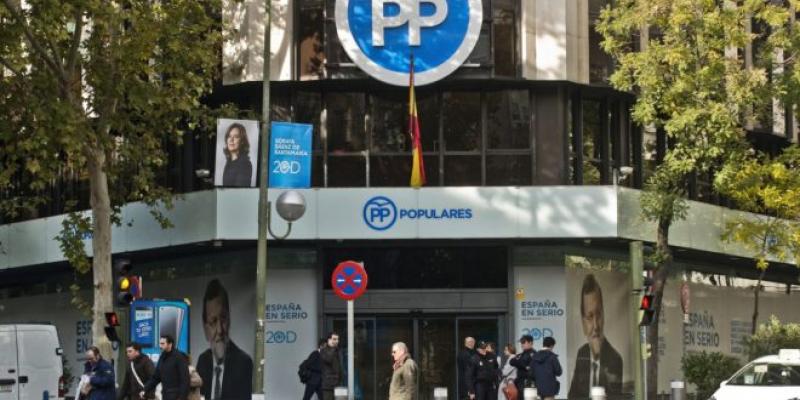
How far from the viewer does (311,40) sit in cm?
3616

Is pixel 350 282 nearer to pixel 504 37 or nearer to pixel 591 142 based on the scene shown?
pixel 504 37

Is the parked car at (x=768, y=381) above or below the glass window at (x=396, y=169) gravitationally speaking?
below

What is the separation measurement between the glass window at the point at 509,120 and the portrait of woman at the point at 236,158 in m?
6.46

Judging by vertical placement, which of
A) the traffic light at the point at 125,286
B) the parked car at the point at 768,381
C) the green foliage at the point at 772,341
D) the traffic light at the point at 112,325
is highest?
the traffic light at the point at 125,286

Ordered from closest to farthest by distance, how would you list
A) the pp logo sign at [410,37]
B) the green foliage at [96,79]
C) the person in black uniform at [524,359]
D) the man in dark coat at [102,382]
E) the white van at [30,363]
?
the man in dark coat at [102,382] < the white van at [30,363] < the person in black uniform at [524,359] < the green foliage at [96,79] < the pp logo sign at [410,37]

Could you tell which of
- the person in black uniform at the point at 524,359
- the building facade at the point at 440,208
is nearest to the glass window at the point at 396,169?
the building facade at the point at 440,208

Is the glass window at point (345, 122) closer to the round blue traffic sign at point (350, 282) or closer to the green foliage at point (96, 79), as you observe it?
the green foliage at point (96, 79)

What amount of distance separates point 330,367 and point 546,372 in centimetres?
504

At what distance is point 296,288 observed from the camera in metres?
37.3

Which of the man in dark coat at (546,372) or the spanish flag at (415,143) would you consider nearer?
the man in dark coat at (546,372)

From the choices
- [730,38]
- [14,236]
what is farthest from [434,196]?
[14,236]

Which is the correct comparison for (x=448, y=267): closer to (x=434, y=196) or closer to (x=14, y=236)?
(x=434, y=196)

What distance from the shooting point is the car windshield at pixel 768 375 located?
26.0 metres

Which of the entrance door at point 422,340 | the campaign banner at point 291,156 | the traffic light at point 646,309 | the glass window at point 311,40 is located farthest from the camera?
the entrance door at point 422,340
